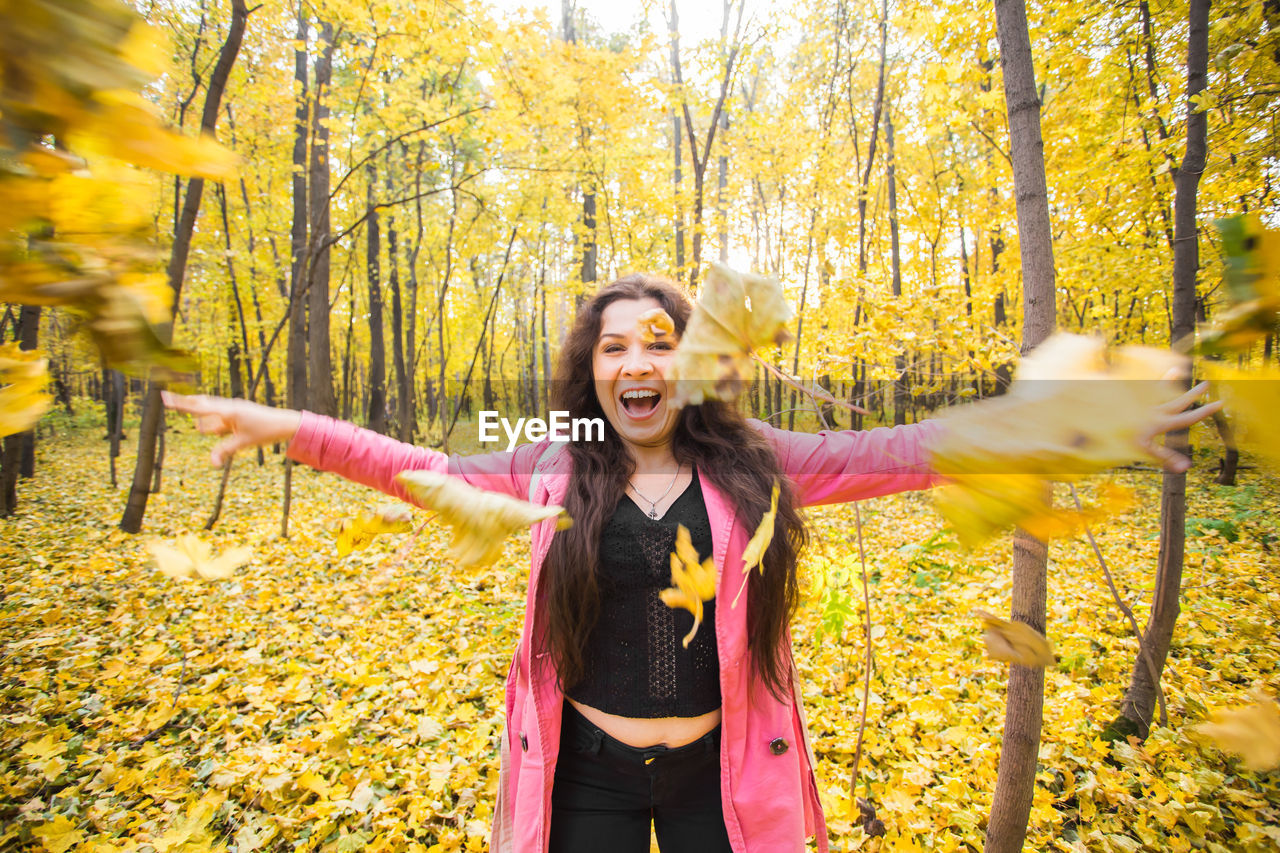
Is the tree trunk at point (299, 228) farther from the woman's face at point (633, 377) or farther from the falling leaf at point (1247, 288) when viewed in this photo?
the falling leaf at point (1247, 288)

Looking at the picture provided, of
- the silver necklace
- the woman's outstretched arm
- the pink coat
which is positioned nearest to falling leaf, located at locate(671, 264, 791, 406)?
the woman's outstretched arm

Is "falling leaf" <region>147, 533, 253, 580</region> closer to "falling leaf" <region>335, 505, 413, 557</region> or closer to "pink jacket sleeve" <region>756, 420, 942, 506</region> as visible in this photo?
"falling leaf" <region>335, 505, 413, 557</region>

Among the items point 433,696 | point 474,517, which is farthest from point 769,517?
point 433,696

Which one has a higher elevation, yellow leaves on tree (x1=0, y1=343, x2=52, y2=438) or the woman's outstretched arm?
yellow leaves on tree (x1=0, y1=343, x2=52, y2=438)

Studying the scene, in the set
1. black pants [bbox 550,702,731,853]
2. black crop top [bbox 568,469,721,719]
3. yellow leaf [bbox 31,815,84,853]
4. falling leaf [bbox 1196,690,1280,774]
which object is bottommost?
yellow leaf [bbox 31,815,84,853]

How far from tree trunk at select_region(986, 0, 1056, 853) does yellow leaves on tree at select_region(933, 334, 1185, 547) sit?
157cm

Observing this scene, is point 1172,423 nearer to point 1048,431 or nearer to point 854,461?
point 1048,431

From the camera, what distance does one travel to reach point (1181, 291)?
2621 millimetres

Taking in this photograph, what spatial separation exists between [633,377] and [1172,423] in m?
1.05

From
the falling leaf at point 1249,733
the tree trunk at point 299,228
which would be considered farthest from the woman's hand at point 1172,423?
the tree trunk at point 299,228

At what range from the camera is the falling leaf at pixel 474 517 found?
0.58 meters

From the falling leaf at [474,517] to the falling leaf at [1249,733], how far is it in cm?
73

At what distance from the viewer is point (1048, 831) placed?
2.41 meters

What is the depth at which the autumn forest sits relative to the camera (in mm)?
416
